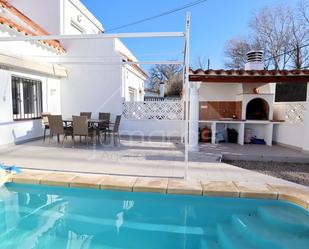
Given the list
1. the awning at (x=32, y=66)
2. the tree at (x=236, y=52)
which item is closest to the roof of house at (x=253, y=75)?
the awning at (x=32, y=66)

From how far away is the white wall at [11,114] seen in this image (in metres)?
8.48

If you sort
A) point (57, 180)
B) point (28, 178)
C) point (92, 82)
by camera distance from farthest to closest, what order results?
point (92, 82), point (28, 178), point (57, 180)

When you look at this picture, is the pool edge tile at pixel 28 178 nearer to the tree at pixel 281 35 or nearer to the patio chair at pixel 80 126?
the patio chair at pixel 80 126

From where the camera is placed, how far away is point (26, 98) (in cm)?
995

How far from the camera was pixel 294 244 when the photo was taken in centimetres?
356

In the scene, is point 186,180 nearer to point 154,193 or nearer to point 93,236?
point 154,193

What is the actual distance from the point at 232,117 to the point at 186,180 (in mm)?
6193

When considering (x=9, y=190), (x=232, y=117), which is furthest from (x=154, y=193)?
(x=232, y=117)

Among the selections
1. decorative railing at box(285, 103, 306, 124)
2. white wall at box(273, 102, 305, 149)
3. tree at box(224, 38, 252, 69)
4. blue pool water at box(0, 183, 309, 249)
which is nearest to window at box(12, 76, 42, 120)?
blue pool water at box(0, 183, 309, 249)

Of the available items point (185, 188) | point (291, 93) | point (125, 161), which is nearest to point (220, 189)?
point (185, 188)

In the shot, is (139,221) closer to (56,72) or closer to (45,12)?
(56,72)

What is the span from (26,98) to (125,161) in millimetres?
5946

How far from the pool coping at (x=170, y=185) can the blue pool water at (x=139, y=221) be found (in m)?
0.13

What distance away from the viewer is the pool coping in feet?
15.4
